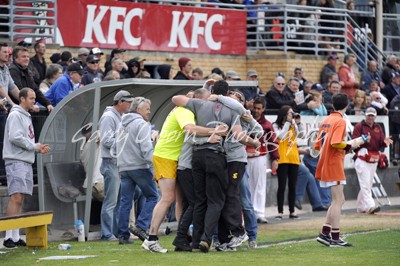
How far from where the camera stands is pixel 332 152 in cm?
1616

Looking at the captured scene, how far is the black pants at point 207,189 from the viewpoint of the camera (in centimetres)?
1506

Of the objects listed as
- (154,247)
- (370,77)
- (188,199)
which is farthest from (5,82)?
(370,77)

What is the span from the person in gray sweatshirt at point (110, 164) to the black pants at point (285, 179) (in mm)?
4498

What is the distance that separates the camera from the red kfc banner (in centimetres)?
2461

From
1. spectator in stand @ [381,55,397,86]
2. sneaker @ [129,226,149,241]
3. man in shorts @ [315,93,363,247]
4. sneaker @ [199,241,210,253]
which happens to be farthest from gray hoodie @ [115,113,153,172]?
spectator in stand @ [381,55,397,86]

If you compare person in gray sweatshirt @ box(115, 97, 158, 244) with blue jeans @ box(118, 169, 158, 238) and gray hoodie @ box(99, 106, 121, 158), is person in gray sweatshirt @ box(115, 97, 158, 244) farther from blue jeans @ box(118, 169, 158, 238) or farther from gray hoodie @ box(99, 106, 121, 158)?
gray hoodie @ box(99, 106, 121, 158)

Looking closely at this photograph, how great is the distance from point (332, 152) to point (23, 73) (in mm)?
5451

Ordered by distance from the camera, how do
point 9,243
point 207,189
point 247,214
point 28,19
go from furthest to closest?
1. point 28,19
2. point 9,243
3. point 247,214
4. point 207,189

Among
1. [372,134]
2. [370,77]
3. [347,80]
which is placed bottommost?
[372,134]

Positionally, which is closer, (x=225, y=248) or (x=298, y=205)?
(x=225, y=248)

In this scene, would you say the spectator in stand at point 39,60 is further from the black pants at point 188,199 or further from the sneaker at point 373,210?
the sneaker at point 373,210

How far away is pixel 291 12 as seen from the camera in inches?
1179

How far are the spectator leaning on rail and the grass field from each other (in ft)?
11.4

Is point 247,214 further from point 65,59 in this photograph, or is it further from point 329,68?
point 329,68
